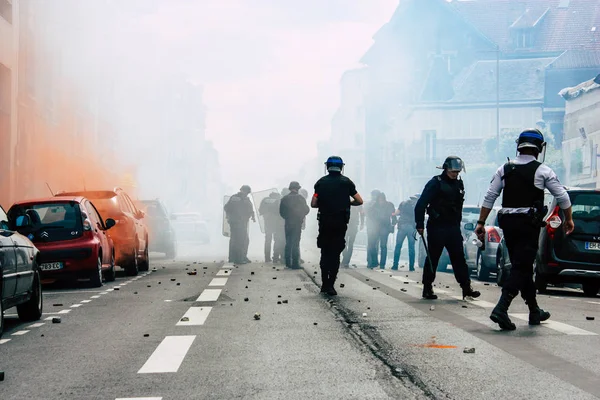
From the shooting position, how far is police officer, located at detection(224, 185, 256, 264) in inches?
1135

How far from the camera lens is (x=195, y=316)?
12.8 metres

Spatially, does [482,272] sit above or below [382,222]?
below

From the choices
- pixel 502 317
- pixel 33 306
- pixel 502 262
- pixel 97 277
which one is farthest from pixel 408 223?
pixel 502 317

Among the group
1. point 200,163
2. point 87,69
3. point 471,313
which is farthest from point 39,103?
point 200,163

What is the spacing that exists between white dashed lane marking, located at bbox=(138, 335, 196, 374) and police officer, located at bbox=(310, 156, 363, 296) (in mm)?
5940

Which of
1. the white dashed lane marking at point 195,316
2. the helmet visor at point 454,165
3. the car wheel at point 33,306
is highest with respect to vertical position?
the helmet visor at point 454,165

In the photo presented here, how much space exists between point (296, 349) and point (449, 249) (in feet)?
19.8

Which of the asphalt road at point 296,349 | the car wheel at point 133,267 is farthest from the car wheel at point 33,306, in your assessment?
the car wheel at point 133,267

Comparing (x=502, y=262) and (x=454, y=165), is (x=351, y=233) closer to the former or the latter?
(x=502, y=262)

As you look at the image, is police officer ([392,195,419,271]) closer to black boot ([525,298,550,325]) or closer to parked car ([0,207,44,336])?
parked car ([0,207,44,336])

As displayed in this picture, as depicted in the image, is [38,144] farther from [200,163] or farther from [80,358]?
[200,163]

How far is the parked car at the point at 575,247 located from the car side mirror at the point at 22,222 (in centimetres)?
766

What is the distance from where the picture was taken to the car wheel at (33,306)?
41.9ft

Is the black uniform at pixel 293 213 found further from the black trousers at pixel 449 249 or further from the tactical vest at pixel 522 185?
the tactical vest at pixel 522 185
